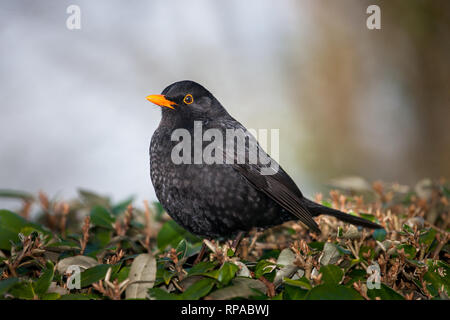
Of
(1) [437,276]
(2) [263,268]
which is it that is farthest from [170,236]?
(1) [437,276]

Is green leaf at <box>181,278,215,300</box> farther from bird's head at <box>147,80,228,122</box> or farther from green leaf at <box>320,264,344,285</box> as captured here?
bird's head at <box>147,80,228,122</box>

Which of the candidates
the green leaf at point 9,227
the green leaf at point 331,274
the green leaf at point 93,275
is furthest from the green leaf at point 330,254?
the green leaf at point 9,227

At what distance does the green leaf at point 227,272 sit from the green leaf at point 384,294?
723 mm

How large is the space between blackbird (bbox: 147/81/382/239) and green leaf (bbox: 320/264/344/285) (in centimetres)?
87

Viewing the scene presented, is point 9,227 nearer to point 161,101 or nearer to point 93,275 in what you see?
point 93,275

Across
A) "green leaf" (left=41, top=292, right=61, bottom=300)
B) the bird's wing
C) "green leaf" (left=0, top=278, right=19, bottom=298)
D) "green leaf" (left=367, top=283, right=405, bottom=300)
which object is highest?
the bird's wing

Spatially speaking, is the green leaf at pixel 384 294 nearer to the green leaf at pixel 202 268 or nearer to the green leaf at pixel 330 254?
the green leaf at pixel 330 254

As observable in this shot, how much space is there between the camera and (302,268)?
232 cm

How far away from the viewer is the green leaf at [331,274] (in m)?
2.14

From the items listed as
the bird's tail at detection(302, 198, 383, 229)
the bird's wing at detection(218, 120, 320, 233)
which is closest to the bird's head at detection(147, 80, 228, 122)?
the bird's wing at detection(218, 120, 320, 233)

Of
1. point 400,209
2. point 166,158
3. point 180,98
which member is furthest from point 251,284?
point 400,209

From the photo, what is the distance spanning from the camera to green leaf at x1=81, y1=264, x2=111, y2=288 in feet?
7.02
